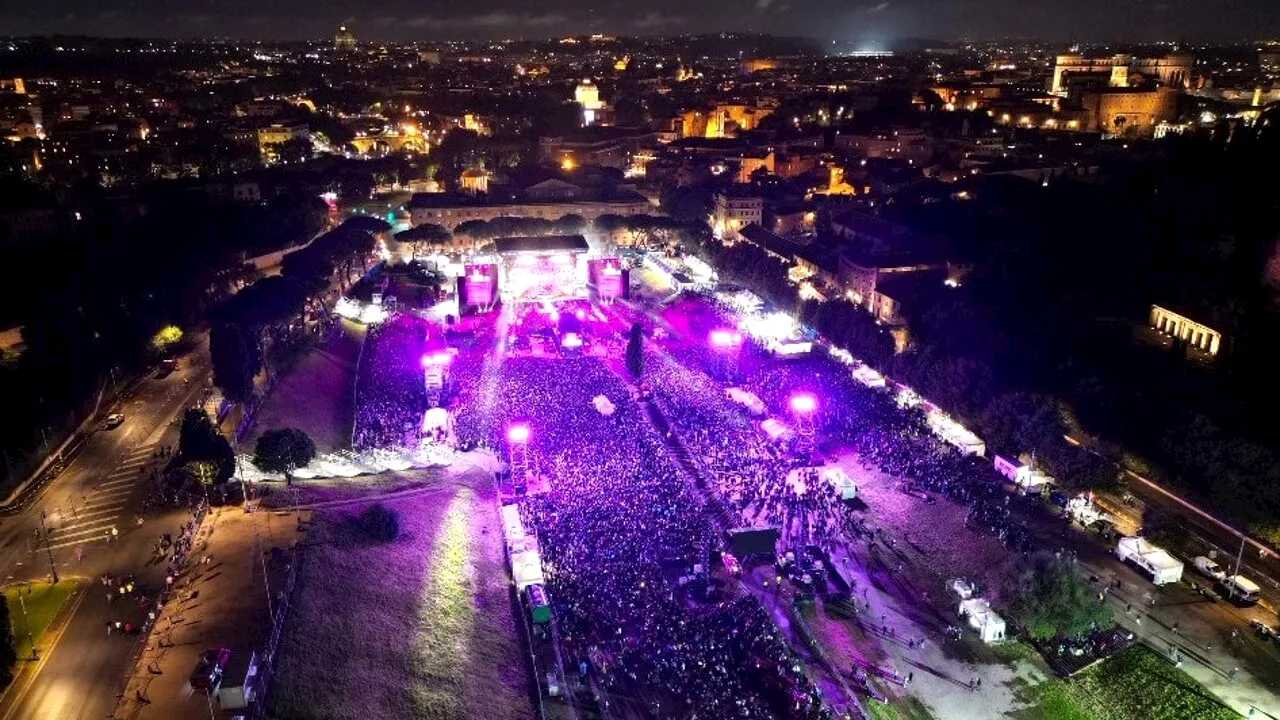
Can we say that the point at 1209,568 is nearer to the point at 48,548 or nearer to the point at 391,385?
the point at 391,385

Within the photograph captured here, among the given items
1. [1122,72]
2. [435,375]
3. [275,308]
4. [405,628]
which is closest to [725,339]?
[435,375]

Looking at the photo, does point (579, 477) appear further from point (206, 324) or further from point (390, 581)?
point (206, 324)

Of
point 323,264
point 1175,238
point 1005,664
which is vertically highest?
point 1175,238

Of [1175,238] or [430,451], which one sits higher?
[1175,238]

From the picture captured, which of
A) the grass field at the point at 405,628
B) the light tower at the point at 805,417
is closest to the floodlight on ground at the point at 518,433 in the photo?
the grass field at the point at 405,628

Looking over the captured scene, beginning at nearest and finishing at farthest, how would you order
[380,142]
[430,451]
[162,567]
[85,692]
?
[85,692] → [162,567] → [430,451] → [380,142]

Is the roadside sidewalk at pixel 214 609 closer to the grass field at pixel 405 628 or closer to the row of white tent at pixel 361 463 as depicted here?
the grass field at pixel 405 628

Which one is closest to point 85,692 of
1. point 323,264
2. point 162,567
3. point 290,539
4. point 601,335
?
point 162,567
